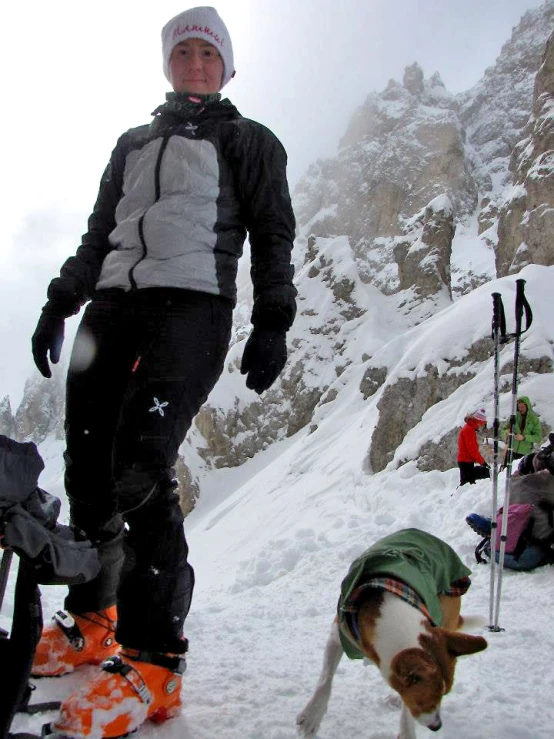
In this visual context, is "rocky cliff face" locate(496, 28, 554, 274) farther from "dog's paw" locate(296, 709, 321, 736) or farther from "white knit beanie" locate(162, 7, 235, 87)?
"dog's paw" locate(296, 709, 321, 736)

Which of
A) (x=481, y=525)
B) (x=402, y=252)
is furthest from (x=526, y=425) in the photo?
(x=402, y=252)

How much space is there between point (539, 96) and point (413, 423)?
27565 mm

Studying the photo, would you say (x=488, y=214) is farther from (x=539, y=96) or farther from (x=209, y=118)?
(x=209, y=118)

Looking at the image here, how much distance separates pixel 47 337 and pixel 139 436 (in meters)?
0.87

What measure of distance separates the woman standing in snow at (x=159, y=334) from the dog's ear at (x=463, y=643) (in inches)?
37.7

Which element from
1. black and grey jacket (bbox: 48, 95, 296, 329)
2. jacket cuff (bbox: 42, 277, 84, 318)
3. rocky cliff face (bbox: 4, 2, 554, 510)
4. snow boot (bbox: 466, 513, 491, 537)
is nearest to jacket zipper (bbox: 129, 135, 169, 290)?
black and grey jacket (bbox: 48, 95, 296, 329)

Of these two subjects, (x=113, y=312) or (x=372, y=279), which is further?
(x=372, y=279)

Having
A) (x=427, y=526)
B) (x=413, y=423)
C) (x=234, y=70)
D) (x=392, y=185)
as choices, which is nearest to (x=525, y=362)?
(x=413, y=423)

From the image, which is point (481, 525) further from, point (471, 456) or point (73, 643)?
point (73, 643)

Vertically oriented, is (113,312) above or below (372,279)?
below

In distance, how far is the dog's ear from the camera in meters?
1.87

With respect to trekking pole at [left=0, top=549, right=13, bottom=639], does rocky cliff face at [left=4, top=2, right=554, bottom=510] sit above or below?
above

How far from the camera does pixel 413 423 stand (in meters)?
19.3

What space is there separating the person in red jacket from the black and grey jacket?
7.81m
